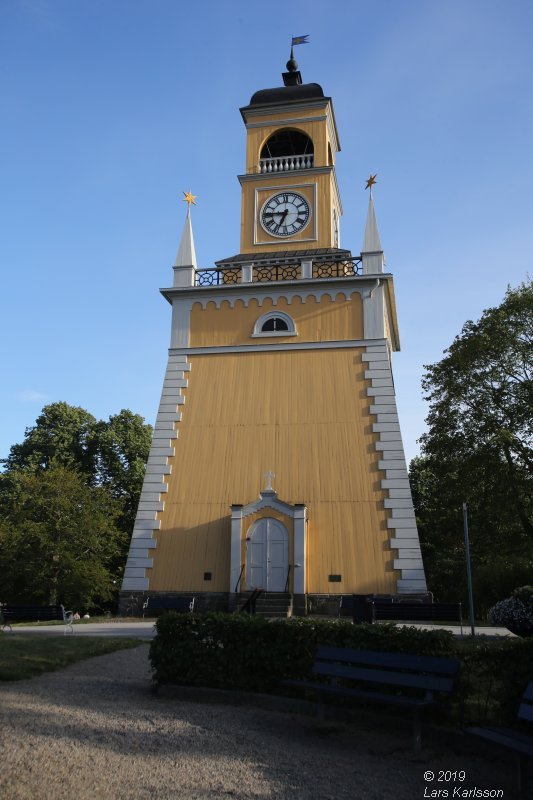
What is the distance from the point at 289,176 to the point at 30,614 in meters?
18.1

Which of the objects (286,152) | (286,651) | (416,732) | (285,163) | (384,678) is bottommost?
(416,732)

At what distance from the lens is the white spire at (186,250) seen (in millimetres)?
24000

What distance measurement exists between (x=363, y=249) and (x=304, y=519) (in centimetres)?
965

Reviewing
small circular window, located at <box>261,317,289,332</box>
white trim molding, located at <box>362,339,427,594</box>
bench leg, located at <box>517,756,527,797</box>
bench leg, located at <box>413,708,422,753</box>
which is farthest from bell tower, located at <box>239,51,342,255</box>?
bench leg, located at <box>517,756,527,797</box>

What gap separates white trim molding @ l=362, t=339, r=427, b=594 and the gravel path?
452 inches

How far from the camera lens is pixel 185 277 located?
23.7 meters

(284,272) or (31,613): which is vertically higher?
(284,272)

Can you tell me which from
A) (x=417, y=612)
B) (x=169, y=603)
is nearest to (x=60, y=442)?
(x=169, y=603)

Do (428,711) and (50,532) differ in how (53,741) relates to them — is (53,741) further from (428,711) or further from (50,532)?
(50,532)

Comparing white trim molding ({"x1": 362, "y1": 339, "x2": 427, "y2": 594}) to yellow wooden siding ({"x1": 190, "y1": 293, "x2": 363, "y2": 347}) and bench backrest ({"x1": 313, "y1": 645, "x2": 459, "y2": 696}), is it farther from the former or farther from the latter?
bench backrest ({"x1": 313, "y1": 645, "x2": 459, "y2": 696})

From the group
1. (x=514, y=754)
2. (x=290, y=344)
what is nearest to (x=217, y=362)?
(x=290, y=344)

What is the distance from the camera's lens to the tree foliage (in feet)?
82.2

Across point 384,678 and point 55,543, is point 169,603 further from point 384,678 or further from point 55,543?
point 55,543

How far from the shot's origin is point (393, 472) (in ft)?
65.5
